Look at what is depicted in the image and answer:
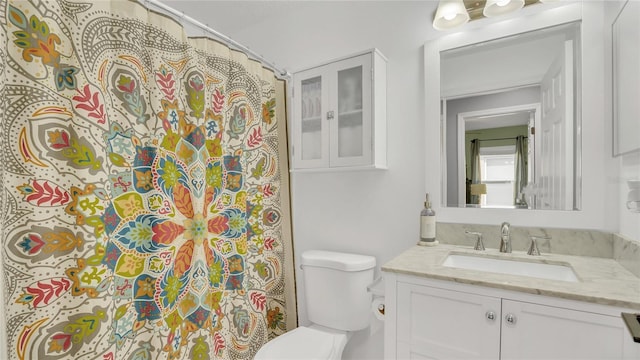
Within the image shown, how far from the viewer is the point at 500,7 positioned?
1417 mm

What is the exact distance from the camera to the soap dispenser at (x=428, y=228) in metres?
1.51

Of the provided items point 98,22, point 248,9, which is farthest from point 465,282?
point 248,9

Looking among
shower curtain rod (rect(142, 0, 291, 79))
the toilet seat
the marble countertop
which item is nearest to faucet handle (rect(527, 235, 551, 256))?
the marble countertop

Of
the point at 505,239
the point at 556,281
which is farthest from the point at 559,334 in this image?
the point at 505,239

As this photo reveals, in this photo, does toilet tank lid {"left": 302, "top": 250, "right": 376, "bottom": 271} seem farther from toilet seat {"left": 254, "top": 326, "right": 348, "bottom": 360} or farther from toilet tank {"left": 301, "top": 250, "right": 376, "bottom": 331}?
toilet seat {"left": 254, "top": 326, "right": 348, "bottom": 360}

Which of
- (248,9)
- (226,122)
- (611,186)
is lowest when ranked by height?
(611,186)

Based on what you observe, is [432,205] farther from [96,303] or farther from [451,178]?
[96,303]

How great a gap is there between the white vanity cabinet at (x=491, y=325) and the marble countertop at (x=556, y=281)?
32 mm

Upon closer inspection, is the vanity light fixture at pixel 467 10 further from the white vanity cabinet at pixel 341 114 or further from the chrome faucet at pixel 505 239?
the chrome faucet at pixel 505 239

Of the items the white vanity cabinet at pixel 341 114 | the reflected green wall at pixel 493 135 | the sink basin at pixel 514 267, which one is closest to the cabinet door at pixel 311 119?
the white vanity cabinet at pixel 341 114

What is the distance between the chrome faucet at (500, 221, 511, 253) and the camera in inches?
53.7

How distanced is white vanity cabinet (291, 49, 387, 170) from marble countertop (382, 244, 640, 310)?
0.59 m

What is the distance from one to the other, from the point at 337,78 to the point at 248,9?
0.94 m

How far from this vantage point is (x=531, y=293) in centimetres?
94
